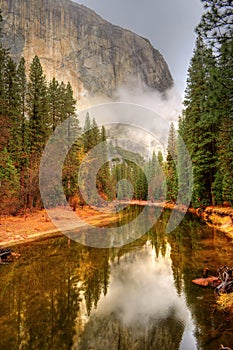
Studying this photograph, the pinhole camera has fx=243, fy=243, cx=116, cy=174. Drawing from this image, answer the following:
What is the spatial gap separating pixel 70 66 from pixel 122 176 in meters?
119

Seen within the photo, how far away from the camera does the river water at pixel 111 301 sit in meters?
5.86

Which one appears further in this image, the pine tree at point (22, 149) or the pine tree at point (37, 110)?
the pine tree at point (37, 110)

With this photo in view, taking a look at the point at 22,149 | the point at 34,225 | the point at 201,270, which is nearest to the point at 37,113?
the point at 22,149

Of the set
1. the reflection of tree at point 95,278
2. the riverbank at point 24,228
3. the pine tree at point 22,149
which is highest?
the pine tree at point 22,149

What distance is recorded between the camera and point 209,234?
17.9 m

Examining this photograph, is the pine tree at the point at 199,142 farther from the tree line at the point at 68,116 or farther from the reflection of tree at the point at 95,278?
the reflection of tree at the point at 95,278

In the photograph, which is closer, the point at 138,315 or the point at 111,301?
the point at 138,315

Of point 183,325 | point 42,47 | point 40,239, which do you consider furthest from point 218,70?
point 42,47

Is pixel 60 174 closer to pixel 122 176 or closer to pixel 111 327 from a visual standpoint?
pixel 111 327

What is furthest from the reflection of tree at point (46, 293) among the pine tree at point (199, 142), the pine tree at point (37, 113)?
the pine tree at point (199, 142)

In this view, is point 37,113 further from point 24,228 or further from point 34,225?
point 24,228

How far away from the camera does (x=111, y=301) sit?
8109 mm

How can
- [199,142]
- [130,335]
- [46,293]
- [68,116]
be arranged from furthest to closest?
[68,116], [199,142], [46,293], [130,335]

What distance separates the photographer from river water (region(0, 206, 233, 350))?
586 cm
